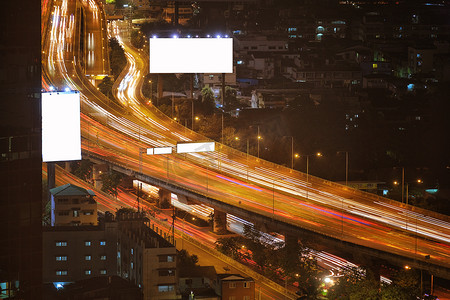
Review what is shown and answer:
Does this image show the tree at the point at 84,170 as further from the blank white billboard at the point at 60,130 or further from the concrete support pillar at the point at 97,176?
the blank white billboard at the point at 60,130

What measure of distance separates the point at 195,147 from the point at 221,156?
150 cm

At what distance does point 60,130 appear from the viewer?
14453mm

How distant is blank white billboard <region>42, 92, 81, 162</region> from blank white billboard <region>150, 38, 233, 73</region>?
325 inches

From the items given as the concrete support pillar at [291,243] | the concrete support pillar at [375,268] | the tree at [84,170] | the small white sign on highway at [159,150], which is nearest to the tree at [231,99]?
the tree at [84,170]

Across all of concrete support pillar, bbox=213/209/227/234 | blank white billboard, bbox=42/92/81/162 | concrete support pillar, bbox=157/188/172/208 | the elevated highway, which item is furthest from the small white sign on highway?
blank white billboard, bbox=42/92/81/162

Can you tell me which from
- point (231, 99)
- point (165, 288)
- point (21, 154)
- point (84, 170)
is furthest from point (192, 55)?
point (21, 154)

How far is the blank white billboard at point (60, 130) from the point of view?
1437 centimetres

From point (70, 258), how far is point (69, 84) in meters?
11.4

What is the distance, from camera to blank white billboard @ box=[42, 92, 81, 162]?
14.4m

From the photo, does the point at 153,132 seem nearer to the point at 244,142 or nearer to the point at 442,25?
the point at 244,142

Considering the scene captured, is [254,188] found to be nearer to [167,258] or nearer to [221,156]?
[221,156]

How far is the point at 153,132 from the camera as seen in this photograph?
24.8m

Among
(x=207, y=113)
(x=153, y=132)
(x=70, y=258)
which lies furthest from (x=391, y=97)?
(x=70, y=258)

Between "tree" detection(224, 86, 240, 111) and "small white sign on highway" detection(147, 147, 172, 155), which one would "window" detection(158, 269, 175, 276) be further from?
"tree" detection(224, 86, 240, 111)
